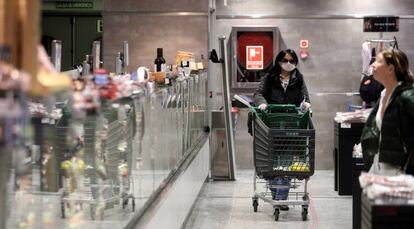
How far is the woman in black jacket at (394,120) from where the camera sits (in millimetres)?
4602

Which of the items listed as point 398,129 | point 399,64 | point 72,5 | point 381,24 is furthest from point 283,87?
point 72,5

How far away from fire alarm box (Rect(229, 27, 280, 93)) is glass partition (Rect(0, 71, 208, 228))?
589cm

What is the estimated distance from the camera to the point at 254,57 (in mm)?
11359

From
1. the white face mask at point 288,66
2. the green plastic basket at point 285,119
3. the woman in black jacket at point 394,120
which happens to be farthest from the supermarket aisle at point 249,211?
the woman in black jacket at point 394,120

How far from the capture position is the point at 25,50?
204 centimetres

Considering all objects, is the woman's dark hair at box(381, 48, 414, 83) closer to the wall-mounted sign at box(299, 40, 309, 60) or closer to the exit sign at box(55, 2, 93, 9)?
the wall-mounted sign at box(299, 40, 309, 60)

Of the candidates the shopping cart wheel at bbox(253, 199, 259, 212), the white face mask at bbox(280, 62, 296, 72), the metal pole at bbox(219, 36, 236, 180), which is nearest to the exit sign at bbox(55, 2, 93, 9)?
the metal pole at bbox(219, 36, 236, 180)

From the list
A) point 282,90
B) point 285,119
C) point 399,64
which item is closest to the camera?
point 399,64

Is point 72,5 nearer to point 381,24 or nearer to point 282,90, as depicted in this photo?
point 381,24

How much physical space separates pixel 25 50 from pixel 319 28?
9.74m

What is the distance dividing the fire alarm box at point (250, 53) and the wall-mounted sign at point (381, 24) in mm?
1370

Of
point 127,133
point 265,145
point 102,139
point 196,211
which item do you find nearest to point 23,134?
point 102,139

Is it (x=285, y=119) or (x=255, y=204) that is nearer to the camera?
(x=285, y=119)

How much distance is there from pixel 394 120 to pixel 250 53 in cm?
683
